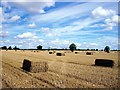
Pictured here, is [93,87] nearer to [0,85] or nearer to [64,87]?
[64,87]

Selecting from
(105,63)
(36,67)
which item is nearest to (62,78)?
(36,67)

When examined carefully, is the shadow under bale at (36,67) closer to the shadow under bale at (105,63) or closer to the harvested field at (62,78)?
the harvested field at (62,78)

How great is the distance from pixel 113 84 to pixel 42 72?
8353 mm

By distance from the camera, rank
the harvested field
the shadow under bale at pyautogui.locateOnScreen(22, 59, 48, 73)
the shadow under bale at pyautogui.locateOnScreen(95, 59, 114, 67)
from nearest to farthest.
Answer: the harvested field < the shadow under bale at pyautogui.locateOnScreen(22, 59, 48, 73) < the shadow under bale at pyautogui.locateOnScreen(95, 59, 114, 67)

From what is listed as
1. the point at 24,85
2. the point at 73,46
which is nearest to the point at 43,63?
the point at 24,85

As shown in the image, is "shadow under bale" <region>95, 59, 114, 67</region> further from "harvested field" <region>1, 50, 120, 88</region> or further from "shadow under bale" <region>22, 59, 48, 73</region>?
"shadow under bale" <region>22, 59, 48, 73</region>

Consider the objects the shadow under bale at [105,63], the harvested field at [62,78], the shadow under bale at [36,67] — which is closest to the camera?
the harvested field at [62,78]

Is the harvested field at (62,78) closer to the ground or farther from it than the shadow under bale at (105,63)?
closer to the ground

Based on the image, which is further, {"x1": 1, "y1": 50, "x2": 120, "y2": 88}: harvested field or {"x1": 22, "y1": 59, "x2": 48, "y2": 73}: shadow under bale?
{"x1": 22, "y1": 59, "x2": 48, "y2": 73}: shadow under bale

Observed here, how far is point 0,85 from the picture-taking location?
Answer: 14.2 meters

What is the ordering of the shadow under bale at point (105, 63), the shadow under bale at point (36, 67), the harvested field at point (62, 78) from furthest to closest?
the shadow under bale at point (105, 63), the shadow under bale at point (36, 67), the harvested field at point (62, 78)

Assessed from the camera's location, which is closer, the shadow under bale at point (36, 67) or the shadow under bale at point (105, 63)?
the shadow under bale at point (36, 67)

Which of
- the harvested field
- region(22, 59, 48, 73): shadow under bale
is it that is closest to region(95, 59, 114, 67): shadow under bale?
the harvested field

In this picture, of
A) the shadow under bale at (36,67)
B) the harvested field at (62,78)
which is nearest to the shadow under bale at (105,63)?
the harvested field at (62,78)
